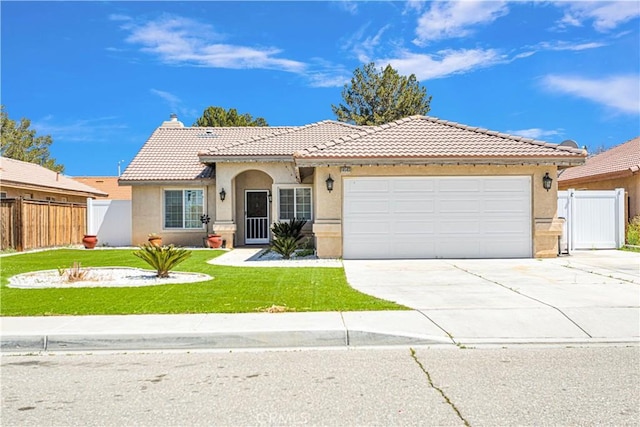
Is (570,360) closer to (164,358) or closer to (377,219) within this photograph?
(164,358)

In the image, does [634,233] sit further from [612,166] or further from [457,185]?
[457,185]

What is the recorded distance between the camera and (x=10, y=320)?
24.6 feet

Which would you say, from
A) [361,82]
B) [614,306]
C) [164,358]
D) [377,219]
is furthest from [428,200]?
[361,82]

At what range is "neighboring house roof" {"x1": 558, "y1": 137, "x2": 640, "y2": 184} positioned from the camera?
2116cm

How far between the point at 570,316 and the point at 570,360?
1969 mm

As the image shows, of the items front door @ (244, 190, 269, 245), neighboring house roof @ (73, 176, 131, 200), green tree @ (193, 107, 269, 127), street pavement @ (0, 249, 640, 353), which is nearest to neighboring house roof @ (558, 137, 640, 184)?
street pavement @ (0, 249, 640, 353)

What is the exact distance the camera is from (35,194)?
24719 millimetres

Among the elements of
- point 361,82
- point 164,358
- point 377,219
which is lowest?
point 164,358

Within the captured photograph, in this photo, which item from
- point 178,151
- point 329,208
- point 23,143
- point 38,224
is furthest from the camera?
point 23,143

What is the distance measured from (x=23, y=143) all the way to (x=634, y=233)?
4976 cm

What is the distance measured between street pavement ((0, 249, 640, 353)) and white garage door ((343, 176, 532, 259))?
5.28 meters

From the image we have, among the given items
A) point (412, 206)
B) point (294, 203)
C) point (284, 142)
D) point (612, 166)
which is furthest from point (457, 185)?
point (612, 166)

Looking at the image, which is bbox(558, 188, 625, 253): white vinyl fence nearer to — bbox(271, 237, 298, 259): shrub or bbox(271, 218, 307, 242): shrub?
bbox(271, 218, 307, 242): shrub

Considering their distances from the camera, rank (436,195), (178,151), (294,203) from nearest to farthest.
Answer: (436,195)
(294,203)
(178,151)
